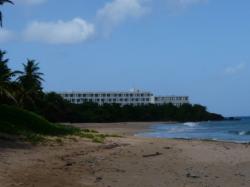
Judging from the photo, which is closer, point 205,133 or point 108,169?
point 108,169

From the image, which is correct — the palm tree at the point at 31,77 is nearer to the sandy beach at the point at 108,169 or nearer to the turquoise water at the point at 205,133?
the turquoise water at the point at 205,133

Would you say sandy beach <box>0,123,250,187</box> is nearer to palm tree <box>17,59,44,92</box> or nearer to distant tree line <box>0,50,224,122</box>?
distant tree line <box>0,50,224,122</box>

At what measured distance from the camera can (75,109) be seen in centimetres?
12525

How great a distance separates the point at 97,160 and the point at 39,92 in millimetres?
50563

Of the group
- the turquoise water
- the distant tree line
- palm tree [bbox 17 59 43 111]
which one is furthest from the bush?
palm tree [bbox 17 59 43 111]

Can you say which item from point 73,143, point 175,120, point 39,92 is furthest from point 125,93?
point 73,143

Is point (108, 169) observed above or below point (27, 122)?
below

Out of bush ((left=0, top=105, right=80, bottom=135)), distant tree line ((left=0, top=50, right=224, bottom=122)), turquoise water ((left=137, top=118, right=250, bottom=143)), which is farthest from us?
distant tree line ((left=0, top=50, right=224, bottom=122))

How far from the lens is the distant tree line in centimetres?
5986

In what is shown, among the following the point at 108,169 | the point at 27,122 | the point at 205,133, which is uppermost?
the point at 27,122

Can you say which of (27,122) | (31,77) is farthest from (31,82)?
(27,122)

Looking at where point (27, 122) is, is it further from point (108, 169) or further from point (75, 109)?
point (75, 109)

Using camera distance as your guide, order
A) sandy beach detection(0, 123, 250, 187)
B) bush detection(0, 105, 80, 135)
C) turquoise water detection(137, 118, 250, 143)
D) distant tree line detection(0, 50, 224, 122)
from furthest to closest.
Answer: distant tree line detection(0, 50, 224, 122) < turquoise water detection(137, 118, 250, 143) < bush detection(0, 105, 80, 135) < sandy beach detection(0, 123, 250, 187)

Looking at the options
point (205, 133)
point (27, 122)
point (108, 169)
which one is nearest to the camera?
point (108, 169)
